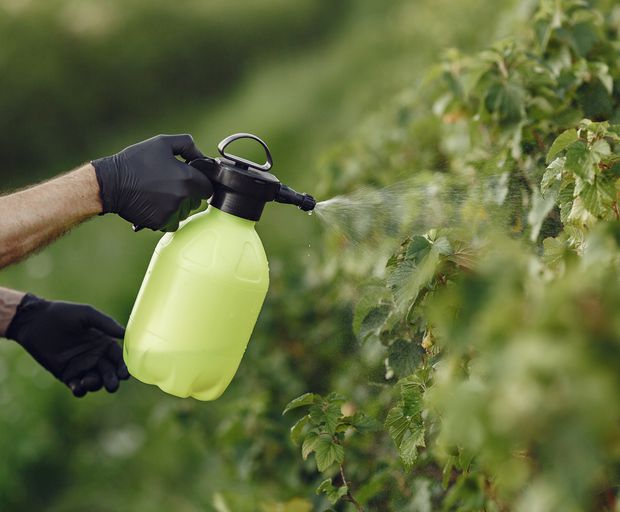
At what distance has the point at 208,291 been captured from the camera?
1.61 m

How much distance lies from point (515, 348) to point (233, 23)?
1020cm

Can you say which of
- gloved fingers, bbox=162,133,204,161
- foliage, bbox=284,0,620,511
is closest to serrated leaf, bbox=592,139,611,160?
foliage, bbox=284,0,620,511

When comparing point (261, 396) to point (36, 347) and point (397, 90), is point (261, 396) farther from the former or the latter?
point (397, 90)

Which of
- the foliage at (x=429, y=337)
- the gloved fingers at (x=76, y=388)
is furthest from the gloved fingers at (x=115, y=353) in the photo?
the foliage at (x=429, y=337)

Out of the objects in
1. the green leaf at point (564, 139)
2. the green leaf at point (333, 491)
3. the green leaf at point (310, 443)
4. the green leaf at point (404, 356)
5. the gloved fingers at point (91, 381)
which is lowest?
the gloved fingers at point (91, 381)

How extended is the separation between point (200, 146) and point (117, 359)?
499cm

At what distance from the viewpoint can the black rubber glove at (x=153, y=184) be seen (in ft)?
5.57

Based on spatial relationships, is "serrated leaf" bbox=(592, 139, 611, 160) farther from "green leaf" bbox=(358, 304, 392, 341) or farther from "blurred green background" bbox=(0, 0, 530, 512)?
"blurred green background" bbox=(0, 0, 530, 512)

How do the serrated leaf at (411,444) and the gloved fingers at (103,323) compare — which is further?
the gloved fingers at (103,323)

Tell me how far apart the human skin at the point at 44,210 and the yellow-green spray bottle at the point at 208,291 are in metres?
0.23

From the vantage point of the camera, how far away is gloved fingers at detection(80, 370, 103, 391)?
7.09 ft

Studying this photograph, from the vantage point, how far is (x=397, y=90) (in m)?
5.23

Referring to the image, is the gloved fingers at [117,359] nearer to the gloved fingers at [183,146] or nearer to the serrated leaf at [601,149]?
the gloved fingers at [183,146]

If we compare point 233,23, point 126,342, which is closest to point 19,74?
point 233,23
